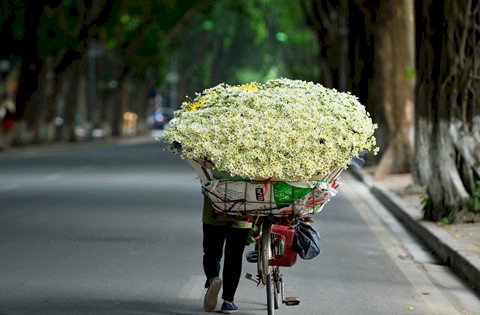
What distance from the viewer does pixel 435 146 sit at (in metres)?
17.3

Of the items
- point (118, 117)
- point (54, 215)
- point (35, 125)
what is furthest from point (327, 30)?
point (54, 215)

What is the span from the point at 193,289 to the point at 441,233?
4691 millimetres

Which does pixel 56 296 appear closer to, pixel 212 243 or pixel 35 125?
pixel 212 243

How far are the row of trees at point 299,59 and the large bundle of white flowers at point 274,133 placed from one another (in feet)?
26.2

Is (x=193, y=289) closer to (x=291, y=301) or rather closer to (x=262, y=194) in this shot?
(x=291, y=301)

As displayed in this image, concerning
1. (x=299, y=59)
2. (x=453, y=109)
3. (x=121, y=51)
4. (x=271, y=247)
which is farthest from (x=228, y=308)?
(x=299, y=59)

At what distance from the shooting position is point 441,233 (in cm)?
1489

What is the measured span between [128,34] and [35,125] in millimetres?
13423

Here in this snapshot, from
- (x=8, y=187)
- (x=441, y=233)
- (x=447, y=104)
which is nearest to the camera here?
(x=441, y=233)

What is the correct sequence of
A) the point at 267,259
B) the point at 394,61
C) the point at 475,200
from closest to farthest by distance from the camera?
the point at 267,259 → the point at 475,200 → the point at 394,61

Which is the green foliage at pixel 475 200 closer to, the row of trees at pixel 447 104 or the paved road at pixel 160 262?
the row of trees at pixel 447 104

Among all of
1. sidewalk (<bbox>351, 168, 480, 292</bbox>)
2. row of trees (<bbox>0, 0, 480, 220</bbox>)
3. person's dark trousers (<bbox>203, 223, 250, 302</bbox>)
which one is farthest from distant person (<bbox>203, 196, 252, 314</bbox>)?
row of trees (<bbox>0, 0, 480, 220</bbox>)

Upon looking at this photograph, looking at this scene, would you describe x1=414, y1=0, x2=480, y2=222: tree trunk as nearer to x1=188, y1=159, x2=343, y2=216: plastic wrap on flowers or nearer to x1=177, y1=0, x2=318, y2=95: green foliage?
x1=188, y1=159, x2=343, y2=216: plastic wrap on flowers

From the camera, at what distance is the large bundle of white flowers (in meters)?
8.45
